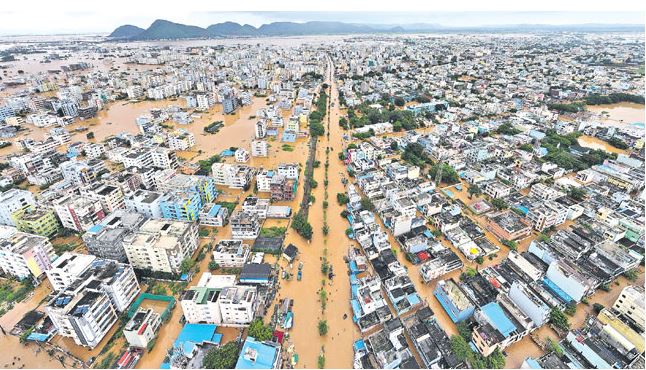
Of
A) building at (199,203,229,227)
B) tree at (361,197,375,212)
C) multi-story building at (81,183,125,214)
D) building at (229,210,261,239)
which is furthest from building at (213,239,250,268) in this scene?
multi-story building at (81,183,125,214)

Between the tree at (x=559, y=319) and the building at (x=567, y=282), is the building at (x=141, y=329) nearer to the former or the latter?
the tree at (x=559, y=319)

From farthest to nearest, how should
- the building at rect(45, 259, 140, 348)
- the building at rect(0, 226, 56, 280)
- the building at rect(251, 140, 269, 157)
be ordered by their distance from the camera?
1. the building at rect(251, 140, 269, 157)
2. the building at rect(0, 226, 56, 280)
3. the building at rect(45, 259, 140, 348)

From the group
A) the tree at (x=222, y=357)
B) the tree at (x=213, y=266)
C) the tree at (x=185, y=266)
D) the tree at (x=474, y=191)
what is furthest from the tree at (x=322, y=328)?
the tree at (x=474, y=191)

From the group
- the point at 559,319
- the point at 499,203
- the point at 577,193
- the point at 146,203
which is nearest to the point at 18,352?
the point at 146,203

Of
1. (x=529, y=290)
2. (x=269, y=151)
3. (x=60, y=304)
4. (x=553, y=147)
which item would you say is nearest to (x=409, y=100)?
(x=553, y=147)

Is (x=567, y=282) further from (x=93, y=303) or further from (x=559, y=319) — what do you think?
(x=93, y=303)

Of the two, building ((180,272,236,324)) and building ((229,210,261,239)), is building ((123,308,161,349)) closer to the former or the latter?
Answer: building ((180,272,236,324))
